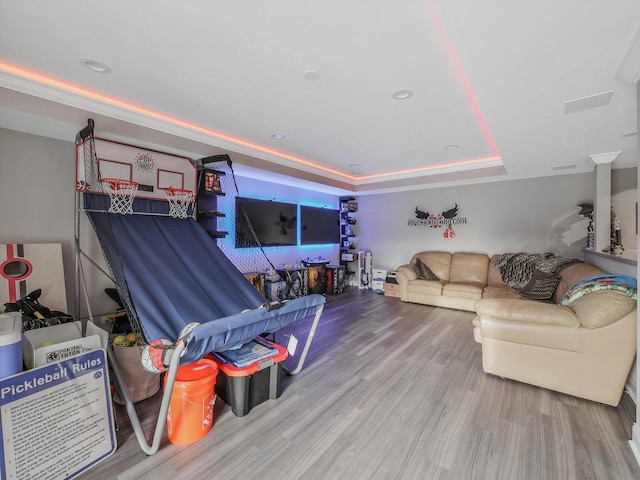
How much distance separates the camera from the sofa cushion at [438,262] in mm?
5441

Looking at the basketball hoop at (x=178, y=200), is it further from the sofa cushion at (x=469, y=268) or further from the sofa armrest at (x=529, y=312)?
the sofa cushion at (x=469, y=268)

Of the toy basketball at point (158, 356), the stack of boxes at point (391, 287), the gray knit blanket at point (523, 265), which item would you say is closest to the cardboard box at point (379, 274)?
the stack of boxes at point (391, 287)

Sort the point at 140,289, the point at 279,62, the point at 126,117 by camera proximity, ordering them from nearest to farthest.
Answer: the point at 279,62 → the point at 140,289 → the point at 126,117

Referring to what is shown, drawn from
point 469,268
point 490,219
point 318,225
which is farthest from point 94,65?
point 490,219

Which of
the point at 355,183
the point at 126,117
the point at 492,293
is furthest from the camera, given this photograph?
the point at 355,183

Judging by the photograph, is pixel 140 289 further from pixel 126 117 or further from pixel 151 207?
pixel 126 117

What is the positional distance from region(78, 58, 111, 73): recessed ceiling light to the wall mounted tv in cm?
242

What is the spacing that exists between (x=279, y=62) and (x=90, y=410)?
256 centimetres

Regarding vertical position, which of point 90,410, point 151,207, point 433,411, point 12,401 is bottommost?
point 433,411

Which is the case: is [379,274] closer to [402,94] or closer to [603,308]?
[603,308]

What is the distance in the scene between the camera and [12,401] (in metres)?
1.40

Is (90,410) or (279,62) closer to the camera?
(90,410)

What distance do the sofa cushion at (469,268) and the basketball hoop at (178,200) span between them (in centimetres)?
479

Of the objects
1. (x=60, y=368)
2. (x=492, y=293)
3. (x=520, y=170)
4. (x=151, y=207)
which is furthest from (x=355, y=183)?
(x=60, y=368)
